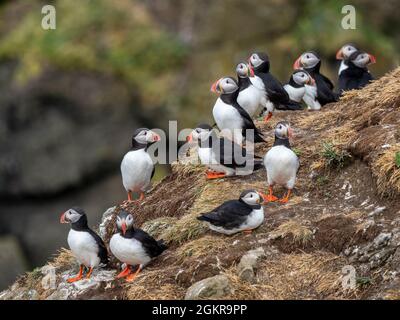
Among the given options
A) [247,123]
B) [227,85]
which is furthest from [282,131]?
[227,85]

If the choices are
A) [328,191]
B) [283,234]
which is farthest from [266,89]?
[283,234]

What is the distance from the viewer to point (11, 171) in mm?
18391

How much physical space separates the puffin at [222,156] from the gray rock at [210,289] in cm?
177

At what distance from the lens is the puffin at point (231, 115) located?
10.3m

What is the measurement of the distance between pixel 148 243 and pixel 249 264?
3.10ft

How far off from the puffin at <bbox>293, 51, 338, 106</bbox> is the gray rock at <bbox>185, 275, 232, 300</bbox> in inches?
156

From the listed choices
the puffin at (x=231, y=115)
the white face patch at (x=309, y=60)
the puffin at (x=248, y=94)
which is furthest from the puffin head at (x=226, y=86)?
the white face patch at (x=309, y=60)

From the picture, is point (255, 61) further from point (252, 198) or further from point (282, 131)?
point (252, 198)

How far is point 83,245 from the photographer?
8922 mm

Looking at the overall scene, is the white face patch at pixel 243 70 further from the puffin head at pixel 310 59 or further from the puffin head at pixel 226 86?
the puffin head at pixel 310 59

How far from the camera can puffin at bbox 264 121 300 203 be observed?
29.8 ft

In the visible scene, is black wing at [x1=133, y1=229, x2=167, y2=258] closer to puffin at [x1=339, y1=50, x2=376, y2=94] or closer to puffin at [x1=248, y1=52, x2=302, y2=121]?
puffin at [x1=248, y1=52, x2=302, y2=121]

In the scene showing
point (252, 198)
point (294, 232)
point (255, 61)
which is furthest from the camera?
point (255, 61)
